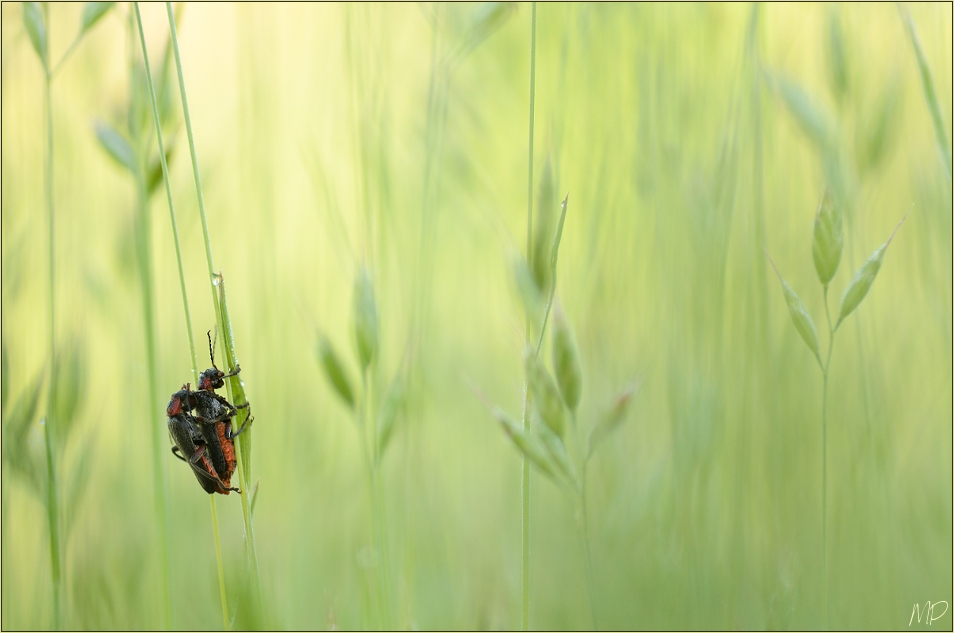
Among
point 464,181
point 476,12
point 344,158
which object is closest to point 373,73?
point 464,181

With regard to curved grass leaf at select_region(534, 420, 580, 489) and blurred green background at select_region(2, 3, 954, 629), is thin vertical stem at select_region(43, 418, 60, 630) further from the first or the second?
curved grass leaf at select_region(534, 420, 580, 489)

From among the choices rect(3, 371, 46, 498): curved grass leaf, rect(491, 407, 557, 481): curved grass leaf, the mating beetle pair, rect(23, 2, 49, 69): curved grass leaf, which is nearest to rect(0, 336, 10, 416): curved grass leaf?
rect(3, 371, 46, 498): curved grass leaf

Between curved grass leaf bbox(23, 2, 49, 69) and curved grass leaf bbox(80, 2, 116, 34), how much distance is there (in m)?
0.05

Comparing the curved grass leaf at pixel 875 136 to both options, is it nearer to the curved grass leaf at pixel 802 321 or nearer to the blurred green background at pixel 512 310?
the blurred green background at pixel 512 310

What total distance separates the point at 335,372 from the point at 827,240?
0.70 m

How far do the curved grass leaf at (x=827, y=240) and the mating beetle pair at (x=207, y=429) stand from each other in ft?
3.34

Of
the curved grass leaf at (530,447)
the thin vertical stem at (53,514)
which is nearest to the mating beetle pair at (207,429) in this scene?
the thin vertical stem at (53,514)

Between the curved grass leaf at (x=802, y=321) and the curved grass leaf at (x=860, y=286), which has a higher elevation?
the curved grass leaf at (x=860, y=286)

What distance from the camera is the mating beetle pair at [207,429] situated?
50.8 inches

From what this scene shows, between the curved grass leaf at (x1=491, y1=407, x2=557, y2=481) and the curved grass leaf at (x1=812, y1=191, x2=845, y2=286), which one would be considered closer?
the curved grass leaf at (x1=491, y1=407, x2=557, y2=481)

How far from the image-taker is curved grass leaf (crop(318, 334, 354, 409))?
971mm

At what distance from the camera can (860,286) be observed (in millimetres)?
901

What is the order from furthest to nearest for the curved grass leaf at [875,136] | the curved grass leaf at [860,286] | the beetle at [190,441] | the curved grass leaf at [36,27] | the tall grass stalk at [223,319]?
1. the beetle at [190,441]
2. the curved grass leaf at [875,136]
3. the curved grass leaf at [36,27]
4. the curved grass leaf at [860,286]
5. the tall grass stalk at [223,319]

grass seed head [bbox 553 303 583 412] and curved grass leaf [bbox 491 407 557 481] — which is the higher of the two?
grass seed head [bbox 553 303 583 412]
